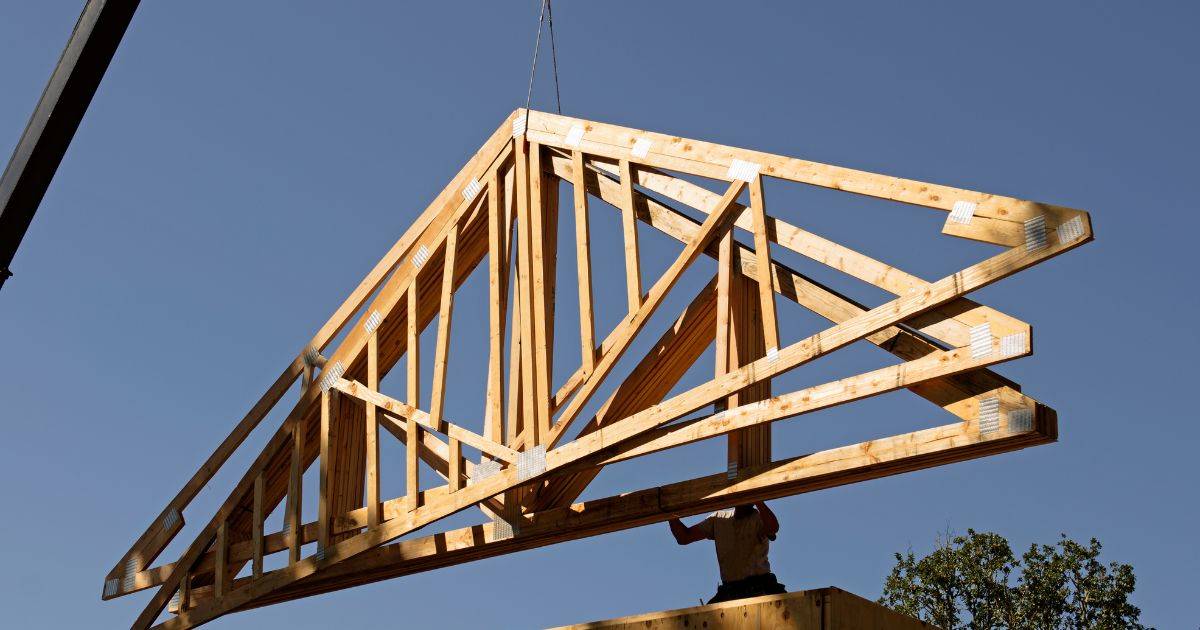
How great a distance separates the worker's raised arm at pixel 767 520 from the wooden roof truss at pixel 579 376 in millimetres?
611

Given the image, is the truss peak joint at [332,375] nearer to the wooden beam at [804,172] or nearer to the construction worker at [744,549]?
the wooden beam at [804,172]

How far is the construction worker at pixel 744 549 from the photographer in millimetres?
10562

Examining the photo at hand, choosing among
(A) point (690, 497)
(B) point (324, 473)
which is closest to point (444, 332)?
(B) point (324, 473)

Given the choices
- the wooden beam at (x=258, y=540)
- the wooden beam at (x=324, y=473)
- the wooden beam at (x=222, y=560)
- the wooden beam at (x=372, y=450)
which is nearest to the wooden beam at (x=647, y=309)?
the wooden beam at (x=372, y=450)

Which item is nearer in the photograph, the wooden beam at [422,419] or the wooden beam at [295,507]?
the wooden beam at [422,419]

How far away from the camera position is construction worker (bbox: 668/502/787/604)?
1056 cm

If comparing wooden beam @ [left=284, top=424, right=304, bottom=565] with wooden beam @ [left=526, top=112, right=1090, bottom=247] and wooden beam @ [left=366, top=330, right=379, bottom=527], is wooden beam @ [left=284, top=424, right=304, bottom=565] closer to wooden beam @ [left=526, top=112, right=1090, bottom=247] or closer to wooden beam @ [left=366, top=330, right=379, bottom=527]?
wooden beam @ [left=366, top=330, right=379, bottom=527]

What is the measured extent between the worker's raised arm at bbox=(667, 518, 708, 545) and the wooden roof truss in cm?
54

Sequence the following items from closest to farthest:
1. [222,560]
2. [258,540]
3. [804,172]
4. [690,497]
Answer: [804,172], [690,497], [258,540], [222,560]

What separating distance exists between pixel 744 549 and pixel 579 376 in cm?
188

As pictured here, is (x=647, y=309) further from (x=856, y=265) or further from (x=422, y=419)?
(x=422, y=419)

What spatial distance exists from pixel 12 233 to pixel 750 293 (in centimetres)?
543

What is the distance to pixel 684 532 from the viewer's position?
11.4 m

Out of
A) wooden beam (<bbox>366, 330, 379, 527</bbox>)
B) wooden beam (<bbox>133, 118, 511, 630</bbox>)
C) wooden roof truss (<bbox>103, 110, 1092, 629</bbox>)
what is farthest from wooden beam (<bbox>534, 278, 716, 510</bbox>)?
wooden beam (<bbox>133, 118, 511, 630</bbox>)
